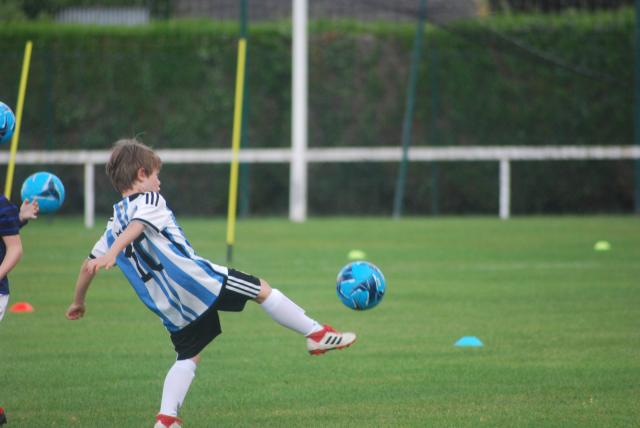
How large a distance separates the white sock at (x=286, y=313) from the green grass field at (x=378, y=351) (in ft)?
1.83

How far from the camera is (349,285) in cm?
688

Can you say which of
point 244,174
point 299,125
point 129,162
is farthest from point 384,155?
point 129,162

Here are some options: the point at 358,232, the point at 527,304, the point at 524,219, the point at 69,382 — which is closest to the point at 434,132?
the point at 524,219

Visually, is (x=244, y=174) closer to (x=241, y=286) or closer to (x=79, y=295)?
(x=79, y=295)

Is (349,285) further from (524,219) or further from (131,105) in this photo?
(131,105)

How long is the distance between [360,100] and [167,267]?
19.6 meters

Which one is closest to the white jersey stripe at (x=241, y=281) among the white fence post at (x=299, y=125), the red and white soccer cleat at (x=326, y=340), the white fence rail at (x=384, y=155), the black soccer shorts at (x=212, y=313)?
the black soccer shorts at (x=212, y=313)

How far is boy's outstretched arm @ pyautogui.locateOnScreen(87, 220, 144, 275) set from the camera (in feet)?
18.2

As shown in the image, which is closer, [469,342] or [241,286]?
[241,286]

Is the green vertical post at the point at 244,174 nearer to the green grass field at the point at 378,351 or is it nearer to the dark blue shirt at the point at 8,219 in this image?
the green grass field at the point at 378,351

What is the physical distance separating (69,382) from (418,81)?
18.2 m

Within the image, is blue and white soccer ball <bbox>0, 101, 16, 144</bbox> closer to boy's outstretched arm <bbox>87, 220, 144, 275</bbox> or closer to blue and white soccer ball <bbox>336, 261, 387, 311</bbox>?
boy's outstretched arm <bbox>87, 220, 144, 275</bbox>

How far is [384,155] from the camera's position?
24484mm

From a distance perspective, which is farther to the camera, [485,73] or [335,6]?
[335,6]
